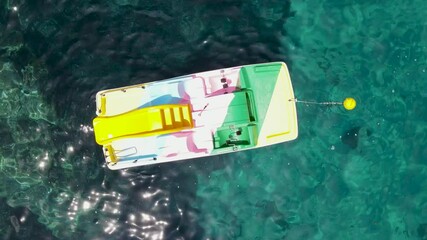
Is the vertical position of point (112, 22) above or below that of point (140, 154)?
above

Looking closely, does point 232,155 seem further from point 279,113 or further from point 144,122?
point 144,122


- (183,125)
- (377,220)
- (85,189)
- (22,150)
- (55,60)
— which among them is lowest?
(377,220)

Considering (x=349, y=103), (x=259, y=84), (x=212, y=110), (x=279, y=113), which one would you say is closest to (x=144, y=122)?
(x=212, y=110)

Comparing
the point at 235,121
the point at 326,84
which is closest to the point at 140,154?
the point at 235,121

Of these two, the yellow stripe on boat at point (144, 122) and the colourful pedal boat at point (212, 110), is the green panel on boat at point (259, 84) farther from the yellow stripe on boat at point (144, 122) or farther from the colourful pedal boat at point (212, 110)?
the yellow stripe on boat at point (144, 122)

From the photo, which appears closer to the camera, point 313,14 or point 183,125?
point 183,125

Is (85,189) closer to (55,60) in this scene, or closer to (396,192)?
(55,60)

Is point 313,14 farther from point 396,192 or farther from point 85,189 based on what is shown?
point 85,189
